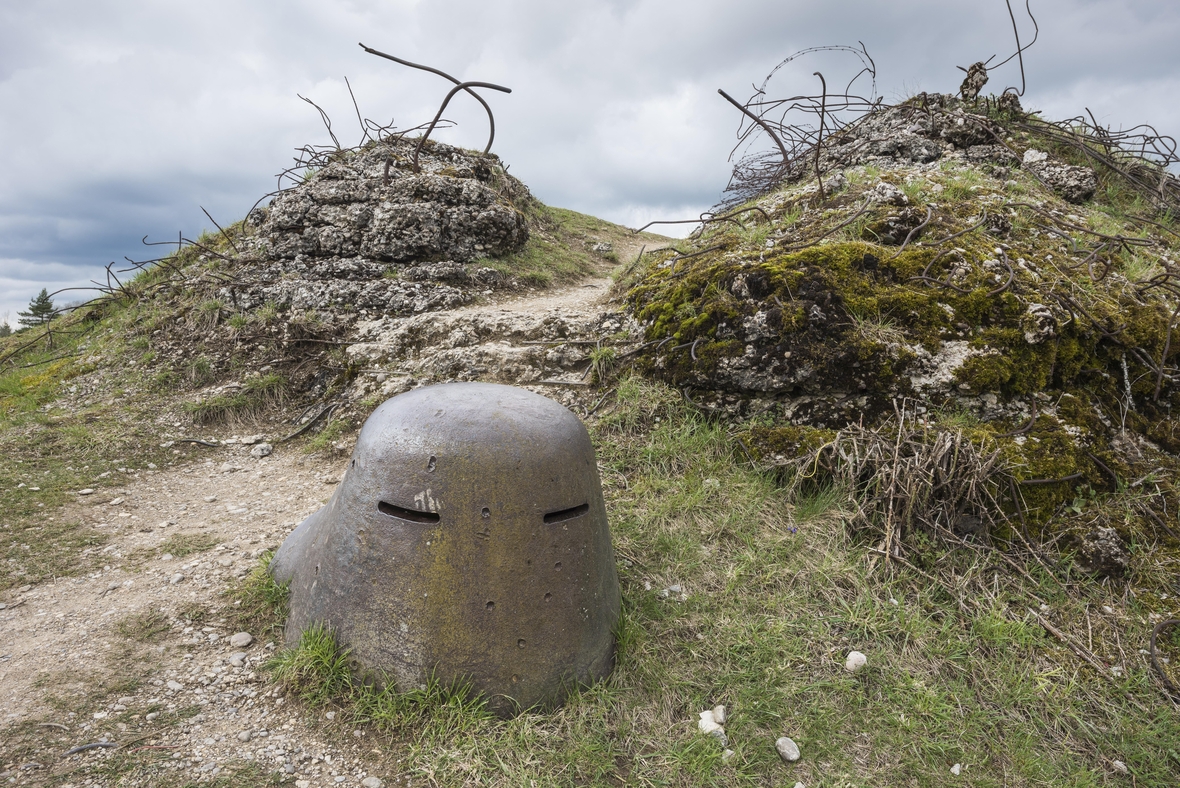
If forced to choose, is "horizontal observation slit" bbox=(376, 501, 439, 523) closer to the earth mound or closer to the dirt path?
the dirt path

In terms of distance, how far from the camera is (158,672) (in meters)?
2.75

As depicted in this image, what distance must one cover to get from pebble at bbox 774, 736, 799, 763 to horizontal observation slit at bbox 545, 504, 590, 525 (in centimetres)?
128

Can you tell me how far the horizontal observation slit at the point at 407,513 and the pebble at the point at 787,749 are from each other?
174 cm

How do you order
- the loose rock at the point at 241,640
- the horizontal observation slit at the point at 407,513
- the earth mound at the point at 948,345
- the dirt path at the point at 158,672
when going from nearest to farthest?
1. the dirt path at the point at 158,672
2. the horizontal observation slit at the point at 407,513
3. the loose rock at the point at 241,640
4. the earth mound at the point at 948,345

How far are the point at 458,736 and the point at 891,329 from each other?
12.0 feet

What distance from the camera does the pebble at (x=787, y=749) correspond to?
96.7 inches

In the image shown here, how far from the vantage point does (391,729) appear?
8.13 ft

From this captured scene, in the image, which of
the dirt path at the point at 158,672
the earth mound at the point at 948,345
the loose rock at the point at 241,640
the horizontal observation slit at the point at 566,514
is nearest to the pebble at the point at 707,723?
the horizontal observation slit at the point at 566,514

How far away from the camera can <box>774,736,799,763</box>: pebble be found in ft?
8.05

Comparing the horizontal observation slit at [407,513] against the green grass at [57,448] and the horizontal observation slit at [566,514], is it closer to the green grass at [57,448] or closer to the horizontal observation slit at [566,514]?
the horizontal observation slit at [566,514]

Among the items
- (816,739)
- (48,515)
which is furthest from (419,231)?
(816,739)

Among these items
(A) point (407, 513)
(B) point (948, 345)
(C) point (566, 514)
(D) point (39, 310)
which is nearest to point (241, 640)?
(A) point (407, 513)

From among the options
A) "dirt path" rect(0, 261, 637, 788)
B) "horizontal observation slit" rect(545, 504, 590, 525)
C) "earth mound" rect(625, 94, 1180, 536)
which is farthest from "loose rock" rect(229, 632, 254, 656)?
"earth mound" rect(625, 94, 1180, 536)

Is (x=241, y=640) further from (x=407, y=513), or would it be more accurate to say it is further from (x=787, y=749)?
(x=787, y=749)
